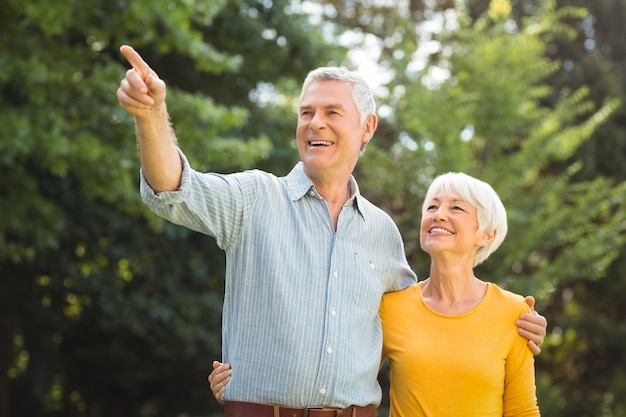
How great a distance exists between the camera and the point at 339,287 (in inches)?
114

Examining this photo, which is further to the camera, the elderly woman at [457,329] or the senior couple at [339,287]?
the elderly woman at [457,329]

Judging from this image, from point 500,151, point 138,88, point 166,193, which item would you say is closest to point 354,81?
point 166,193

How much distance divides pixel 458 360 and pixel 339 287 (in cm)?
55

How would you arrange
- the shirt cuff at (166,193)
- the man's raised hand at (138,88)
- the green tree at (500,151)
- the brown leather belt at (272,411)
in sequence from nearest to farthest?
the man's raised hand at (138,88) < the shirt cuff at (166,193) < the brown leather belt at (272,411) < the green tree at (500,151)

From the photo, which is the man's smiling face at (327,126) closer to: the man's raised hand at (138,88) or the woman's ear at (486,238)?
the woman's ear at (486,238)

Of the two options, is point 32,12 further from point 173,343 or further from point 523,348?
point 173,343

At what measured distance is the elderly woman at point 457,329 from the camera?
316 centimetres

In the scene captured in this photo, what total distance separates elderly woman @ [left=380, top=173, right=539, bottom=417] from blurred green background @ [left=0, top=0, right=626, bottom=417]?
4156mm

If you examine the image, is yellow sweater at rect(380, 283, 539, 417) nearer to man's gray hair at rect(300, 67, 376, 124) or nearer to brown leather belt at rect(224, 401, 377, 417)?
brown leather belt at rect(224, 401, 377, 417)

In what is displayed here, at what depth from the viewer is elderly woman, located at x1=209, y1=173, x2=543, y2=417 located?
10.4ft

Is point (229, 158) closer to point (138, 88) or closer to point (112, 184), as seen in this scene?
point (112, 184)

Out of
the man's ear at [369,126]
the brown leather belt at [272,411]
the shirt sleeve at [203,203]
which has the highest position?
the man's ear at [369,126]

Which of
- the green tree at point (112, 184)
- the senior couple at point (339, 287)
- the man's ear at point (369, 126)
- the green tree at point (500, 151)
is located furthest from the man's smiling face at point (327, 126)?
the green tree at point (500, 151)

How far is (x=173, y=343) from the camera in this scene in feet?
38.1
